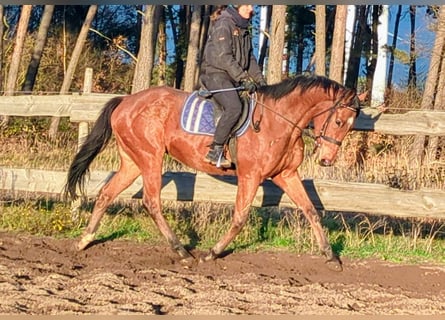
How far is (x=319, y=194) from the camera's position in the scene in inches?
333

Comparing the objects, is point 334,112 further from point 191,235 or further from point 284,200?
point 191,235

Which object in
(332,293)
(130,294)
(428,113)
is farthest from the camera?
(428,113)

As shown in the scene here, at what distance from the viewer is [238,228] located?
295 inches

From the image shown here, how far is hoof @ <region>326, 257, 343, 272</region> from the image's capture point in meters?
7.34

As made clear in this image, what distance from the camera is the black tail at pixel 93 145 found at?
27.2ft

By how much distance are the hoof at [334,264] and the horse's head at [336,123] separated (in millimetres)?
979

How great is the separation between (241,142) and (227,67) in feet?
2.50

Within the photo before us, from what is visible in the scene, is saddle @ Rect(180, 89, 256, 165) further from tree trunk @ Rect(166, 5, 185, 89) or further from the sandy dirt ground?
tree trunk @ Rect(166, 5, 185, 89)

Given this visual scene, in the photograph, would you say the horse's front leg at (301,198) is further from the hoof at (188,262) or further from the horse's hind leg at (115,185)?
the horse's hind leg at (115,185)

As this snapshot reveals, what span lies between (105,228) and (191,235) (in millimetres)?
1093

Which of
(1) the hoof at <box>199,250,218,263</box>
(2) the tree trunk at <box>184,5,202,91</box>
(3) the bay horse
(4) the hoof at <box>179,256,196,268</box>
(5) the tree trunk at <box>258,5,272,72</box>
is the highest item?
(5) the tree trunk at <box>258,5,272,72</box>

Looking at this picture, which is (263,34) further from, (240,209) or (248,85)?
(240,209)

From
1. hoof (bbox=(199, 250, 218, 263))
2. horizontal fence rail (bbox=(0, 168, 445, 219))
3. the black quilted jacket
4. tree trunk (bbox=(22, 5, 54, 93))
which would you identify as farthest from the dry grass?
tree trunk (bbox=(22, 5, 54, 93))

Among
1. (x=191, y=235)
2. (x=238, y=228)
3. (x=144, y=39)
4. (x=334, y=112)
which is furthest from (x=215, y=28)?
(x=144, y=39)
